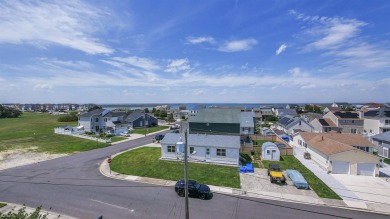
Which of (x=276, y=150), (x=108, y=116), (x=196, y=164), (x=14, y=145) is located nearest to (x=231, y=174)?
(x=196, y=164)

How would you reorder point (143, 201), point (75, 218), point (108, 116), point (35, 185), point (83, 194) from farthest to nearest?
1. point (108, 116)
2. point (35, 185)
3. point (83, 194)
4. point (143, 201)
5. point (75, 218)

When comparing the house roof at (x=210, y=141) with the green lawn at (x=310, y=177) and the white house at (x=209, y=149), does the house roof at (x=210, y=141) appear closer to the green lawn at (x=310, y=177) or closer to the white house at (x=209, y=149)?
the white house at (x=209, y=149)

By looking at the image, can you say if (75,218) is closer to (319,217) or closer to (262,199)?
(262,199)

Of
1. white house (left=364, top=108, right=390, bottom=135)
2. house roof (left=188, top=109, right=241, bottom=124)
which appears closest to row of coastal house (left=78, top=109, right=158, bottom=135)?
house roof (left=188, top=109, right=241, bottom=124)

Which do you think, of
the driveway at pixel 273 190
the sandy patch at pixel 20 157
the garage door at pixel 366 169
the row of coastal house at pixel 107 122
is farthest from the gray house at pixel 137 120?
the garage door at pixel 366 169

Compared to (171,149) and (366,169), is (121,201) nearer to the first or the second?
(171,149)

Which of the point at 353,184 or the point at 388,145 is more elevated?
the point at 388,145

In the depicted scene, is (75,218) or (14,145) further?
(14,145)
